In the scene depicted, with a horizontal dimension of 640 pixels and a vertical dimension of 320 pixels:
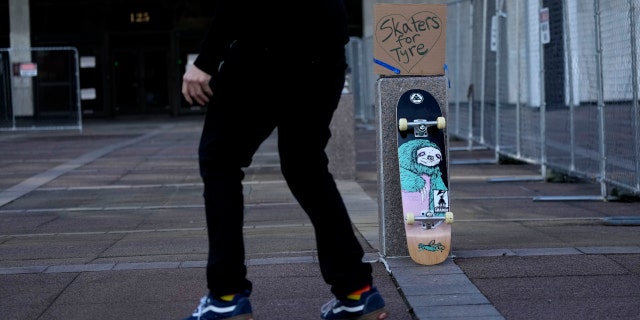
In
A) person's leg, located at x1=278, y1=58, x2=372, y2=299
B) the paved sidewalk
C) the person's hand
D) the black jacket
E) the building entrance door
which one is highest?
the building entrance door

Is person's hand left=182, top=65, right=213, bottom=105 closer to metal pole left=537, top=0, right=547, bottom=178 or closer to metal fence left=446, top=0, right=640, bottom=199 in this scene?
metal fence left=446, top=0, right=640, bottom=199

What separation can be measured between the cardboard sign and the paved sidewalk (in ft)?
3.43

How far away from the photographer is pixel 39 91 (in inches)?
1067

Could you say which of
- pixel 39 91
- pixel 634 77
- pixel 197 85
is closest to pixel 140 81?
pixel 39 91

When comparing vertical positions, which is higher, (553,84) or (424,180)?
(553,84)

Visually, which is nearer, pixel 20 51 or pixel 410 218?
pixel 410 218

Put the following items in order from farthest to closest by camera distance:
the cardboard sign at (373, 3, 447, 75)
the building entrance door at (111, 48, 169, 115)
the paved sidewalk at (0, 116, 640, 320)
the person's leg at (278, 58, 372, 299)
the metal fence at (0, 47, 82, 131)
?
the building entrance door at (111, 48, 169, 115)
the metal fence at (0, 47, 82, 131)
the cardboard sign at (373, 3, 447, 75)
the paved sidewalk at (0, 116, 640, 320)
the person's leg at (278, 58, 372, 299)

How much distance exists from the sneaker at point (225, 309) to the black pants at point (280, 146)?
4 cm

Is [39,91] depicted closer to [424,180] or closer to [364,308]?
[424,180]

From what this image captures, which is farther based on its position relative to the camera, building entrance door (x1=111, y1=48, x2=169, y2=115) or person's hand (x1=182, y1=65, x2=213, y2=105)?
building entrance door (x1=111, y1=48, x2=169, y2=115)


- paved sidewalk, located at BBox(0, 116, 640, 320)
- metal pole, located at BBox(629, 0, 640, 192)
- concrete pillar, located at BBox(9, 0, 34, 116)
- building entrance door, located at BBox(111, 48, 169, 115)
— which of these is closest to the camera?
paved sidewalk, located at BBox(0, 116, 640, 320)

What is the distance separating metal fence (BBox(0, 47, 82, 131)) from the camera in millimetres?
26094

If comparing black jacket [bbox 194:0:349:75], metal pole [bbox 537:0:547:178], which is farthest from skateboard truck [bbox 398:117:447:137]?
metal pole [bbox 537:0:547:178]

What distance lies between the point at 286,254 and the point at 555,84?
594cm
